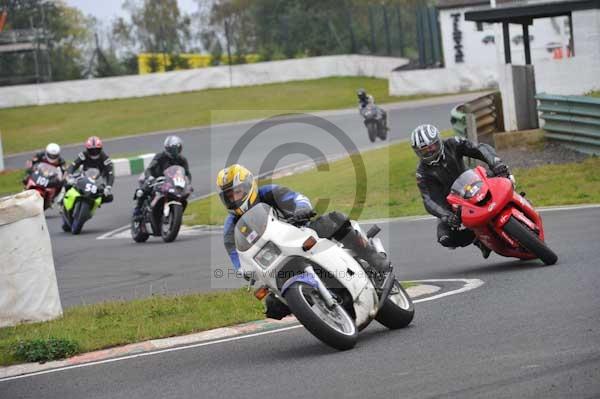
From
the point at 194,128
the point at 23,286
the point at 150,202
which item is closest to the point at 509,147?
the point at 150,202

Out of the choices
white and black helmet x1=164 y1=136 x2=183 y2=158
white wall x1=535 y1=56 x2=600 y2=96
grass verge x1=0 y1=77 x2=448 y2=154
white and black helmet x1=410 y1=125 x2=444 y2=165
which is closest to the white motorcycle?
white and black helmet x1=410 y1=125 x2=444 y2=165

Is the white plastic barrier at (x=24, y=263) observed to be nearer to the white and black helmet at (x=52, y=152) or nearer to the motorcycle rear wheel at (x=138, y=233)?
the motorcycle rear wheel at (x=138, y=233)

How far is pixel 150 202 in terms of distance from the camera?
59.2 feet

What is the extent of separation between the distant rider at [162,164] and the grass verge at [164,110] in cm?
2460

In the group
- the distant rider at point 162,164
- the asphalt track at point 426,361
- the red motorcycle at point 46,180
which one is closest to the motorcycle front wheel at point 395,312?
the asphalt track at point 426,361

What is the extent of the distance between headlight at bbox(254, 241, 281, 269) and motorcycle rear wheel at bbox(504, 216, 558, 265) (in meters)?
3.41

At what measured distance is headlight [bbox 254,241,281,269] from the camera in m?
7.98

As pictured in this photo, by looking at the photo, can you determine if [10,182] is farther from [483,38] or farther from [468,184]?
[483,38]

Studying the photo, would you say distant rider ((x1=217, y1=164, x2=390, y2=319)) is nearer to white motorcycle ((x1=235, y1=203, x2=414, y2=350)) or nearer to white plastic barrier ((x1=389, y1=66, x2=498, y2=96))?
white motorcycle ((x1=235, y1=203, x2=414, y2=350))

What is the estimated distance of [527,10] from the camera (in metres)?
25.3

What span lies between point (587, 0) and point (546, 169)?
714cm

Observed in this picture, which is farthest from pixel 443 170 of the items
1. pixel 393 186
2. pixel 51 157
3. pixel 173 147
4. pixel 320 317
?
pixel 51 157

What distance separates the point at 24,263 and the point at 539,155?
13.4 m

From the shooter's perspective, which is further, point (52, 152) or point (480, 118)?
point (480, 118)
